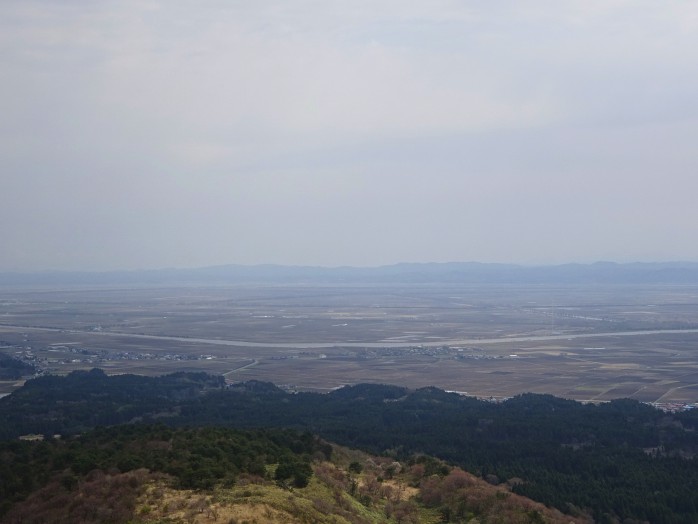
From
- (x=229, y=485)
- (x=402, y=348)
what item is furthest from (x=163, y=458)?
(x=402, y=348)

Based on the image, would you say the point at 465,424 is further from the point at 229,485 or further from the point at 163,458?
the point at 229,485

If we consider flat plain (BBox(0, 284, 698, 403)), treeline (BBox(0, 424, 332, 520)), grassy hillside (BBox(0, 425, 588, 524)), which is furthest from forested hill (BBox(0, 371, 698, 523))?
treeline (BBox(0, 424, 332, 520))

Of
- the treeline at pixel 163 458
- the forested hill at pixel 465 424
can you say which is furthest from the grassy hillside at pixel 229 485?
the forested hill at pixel 465 424

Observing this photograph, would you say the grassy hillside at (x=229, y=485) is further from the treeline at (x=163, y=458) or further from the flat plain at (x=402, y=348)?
the flat plain at (x=402, y=348)

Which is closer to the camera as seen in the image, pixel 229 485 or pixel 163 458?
pixel 229 485

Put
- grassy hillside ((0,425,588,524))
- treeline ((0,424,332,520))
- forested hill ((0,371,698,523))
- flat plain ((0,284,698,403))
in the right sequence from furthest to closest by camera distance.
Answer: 1. flat plain ((0,284,698,403))
2. forested hill ((0,371,698,523))
3. treeline ((0,424,332,520))
4. grassy hillside ((0,425,588,524))

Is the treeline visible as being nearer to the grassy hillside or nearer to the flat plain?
the grassy hillside
